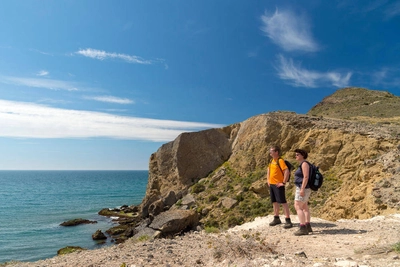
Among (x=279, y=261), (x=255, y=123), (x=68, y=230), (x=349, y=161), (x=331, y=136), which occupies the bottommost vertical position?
(x=68, y=230)

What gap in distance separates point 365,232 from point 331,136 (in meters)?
15.5

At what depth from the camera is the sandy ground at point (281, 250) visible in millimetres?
4797

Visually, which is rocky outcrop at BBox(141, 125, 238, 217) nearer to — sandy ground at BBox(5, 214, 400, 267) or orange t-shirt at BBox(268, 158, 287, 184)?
orange t-shirt at BBox(268, 158, 287, 184)

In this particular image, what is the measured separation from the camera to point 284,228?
26.6 feet

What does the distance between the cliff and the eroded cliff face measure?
38mm

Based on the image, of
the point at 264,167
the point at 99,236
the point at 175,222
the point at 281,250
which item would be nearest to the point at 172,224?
the point at 175,222

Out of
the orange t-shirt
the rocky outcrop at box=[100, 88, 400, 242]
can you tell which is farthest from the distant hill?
the orange t-shirt

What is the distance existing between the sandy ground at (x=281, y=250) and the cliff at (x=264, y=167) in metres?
5.57

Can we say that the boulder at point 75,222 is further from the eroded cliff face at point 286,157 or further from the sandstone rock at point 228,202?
the sandstone rock at point 228,202

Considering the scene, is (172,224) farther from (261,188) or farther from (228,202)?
(261,188)

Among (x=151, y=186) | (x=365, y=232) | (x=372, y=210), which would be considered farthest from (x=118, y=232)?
(x=365, y=232)

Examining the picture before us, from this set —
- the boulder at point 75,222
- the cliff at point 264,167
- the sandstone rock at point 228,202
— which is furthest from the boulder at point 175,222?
the boulder at point 75,222

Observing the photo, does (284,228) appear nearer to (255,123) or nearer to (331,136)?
(331,136)

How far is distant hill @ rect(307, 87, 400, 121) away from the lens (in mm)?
36500
